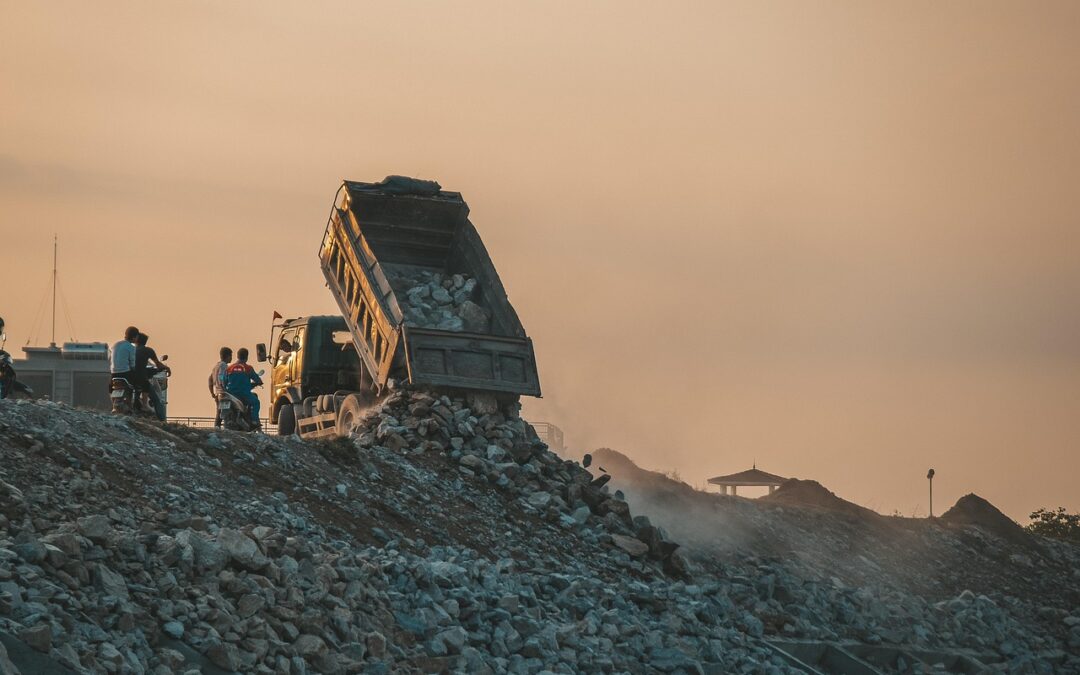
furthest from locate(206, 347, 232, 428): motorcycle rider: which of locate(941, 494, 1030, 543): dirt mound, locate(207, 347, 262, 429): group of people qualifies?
locate(941, 494, 1030, 543): dirt mound

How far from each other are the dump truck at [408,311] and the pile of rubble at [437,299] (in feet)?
0.06

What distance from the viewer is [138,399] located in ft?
70.2

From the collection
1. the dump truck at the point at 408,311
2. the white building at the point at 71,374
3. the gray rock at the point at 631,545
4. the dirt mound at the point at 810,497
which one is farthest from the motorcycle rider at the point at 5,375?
the dirt mound at the point at 810,497

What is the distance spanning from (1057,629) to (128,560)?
17.6 meters

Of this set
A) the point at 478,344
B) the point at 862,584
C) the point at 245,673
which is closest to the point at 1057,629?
the point at 862,584

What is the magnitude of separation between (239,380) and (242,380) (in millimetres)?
41

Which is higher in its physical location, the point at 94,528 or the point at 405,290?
the point at 405,290

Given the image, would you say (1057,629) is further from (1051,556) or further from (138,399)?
(138,399)

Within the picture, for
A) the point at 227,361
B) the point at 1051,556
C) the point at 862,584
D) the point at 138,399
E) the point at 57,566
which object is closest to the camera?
the point at 57,566

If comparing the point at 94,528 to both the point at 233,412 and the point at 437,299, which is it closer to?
the point at 233,412

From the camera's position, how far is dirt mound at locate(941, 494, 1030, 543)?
3266 centimetres

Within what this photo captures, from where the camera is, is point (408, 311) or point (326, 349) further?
point (326, 349)

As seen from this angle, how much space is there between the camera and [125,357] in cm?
2102

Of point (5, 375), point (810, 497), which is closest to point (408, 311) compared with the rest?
point (5, 375)
